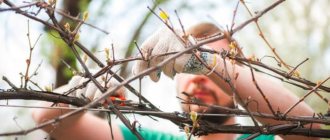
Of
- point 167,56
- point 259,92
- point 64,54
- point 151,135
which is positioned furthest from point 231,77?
point 64,54

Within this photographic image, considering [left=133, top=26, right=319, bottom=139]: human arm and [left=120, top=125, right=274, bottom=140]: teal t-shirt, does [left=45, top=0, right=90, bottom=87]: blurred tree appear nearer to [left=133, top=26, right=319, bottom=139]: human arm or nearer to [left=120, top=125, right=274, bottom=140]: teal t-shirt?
[left=120, top=125, right=274, bottom=140]: teal t-shirt

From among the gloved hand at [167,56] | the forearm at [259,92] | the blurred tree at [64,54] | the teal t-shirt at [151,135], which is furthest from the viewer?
the blurred tree at [64,54]

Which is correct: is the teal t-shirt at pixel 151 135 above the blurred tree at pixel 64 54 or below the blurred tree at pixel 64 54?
below

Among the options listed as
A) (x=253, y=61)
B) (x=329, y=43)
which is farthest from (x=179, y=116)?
(x=329, y=43)

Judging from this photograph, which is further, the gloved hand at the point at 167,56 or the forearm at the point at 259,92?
the forearm at the point at 259,92

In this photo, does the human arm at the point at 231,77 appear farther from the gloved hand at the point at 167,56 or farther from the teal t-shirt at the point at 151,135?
the teal t-shirt at the point at 151,135

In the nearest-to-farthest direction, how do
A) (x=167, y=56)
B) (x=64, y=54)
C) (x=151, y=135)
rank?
(x=167, y=56) → (x=151, y=135) → (x=64, y=54)

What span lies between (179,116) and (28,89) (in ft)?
1.38

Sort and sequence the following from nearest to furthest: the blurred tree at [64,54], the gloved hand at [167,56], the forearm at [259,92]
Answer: the gloved hand at [167,56] → the forearm at [259,92] → the blurred tree at [64,54]

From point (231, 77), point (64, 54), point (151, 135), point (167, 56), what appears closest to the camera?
point (167, 56)

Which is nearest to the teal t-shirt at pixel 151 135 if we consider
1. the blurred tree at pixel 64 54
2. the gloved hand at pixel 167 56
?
the blurred tree at pixel 64 54

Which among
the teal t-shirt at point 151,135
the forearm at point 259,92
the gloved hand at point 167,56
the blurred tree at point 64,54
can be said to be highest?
the blurred tree at point 64,54

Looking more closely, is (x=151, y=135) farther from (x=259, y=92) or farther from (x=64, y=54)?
(x=64, y=54)

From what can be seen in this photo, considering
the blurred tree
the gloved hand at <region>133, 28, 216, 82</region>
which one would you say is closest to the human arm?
the gloved hand at <region>133, 28, 216, 82</region>
